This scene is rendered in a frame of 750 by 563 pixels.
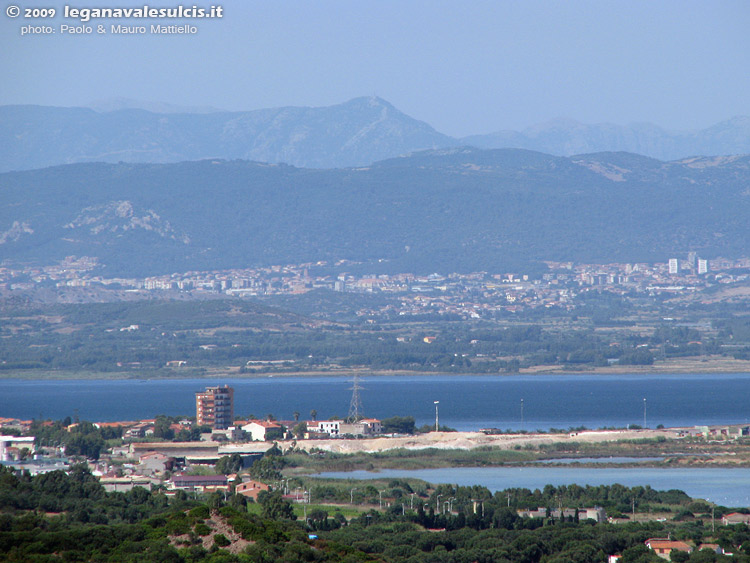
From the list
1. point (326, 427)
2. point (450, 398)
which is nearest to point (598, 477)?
point (326, 427)

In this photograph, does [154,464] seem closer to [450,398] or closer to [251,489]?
[251,489]

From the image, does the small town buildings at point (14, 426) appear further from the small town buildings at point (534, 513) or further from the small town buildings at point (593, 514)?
the small town buildings at point (593, 514)

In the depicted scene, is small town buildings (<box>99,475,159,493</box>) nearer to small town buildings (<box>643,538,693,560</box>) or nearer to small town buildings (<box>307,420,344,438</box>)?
small town buildings (<box>643,538,693,560</box>)

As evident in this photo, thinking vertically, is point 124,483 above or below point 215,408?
below

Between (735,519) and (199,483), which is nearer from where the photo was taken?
(735,519)

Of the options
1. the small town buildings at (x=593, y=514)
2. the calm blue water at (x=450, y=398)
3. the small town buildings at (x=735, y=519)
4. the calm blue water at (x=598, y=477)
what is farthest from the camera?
the calm blue water at (x=450, y=398)

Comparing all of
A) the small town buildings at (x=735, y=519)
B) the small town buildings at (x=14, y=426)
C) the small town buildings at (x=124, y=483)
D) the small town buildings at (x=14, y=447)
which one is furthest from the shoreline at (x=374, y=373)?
the small town buildings at (x=735, y=519)

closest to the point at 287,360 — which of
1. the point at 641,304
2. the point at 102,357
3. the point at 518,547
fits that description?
the point at 102,357

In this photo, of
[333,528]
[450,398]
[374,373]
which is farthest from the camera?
[374,373]
